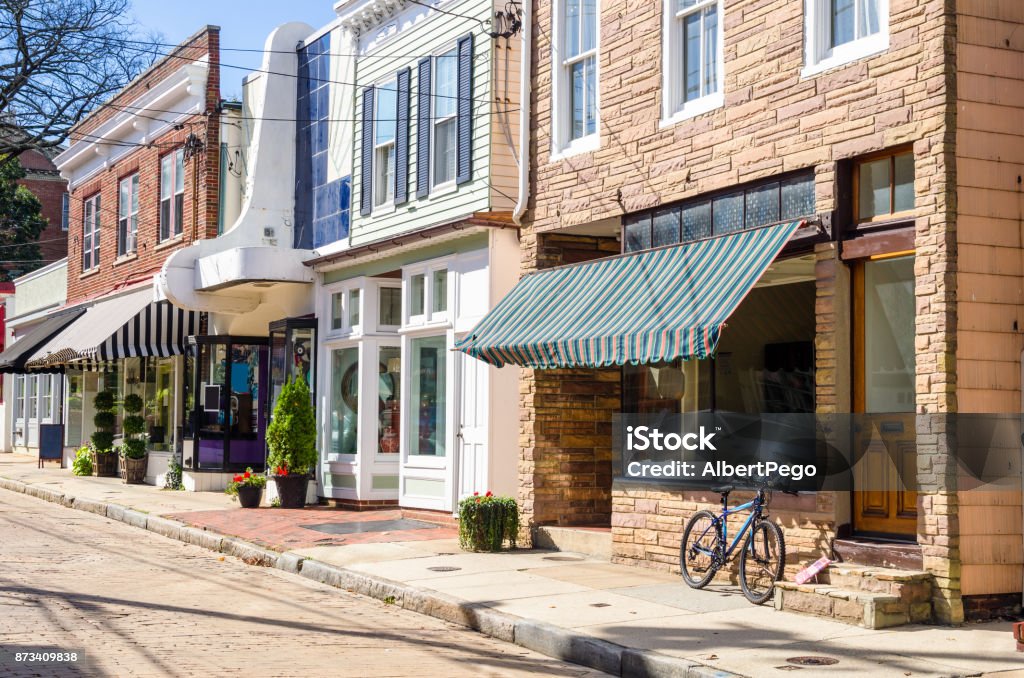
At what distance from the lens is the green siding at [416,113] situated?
15805 millimetres

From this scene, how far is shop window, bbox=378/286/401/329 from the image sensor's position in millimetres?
18906

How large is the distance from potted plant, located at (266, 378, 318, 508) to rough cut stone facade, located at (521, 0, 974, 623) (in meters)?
5.63

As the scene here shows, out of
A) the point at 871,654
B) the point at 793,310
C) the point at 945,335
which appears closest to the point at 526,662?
the point at 871,654

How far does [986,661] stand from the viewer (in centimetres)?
817

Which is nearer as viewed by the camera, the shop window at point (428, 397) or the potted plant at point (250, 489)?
the shop window at point (428, 397)

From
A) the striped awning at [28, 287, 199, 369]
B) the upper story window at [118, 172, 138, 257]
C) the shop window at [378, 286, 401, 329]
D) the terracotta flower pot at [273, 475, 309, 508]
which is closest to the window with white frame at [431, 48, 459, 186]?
the shop window at [378, 286, 401, 329]

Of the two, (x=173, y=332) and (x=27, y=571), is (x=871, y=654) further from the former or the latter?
(x=173, y=332)

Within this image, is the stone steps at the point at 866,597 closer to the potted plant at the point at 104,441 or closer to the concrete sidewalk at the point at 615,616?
the concrete sidewalk at the point at 615,616

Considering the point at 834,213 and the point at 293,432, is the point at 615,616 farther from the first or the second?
the point at 293,432

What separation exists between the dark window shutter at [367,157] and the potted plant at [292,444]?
3.10 m

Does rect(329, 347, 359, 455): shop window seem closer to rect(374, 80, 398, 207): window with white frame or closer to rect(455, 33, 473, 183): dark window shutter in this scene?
rect(374, 80, 398, 207): window with white frame

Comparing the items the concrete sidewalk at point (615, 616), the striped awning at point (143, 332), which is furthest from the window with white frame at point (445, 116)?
the striped awning at point (143, 332)

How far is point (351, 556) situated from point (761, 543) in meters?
4.93

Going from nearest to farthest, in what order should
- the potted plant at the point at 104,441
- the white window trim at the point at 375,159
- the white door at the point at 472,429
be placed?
the white door at the point at 472,429 < the white window trim at the point at 375,159 < the potted plant at the point at 104,441
